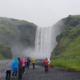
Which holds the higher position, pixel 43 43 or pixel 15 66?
pixel 43 43

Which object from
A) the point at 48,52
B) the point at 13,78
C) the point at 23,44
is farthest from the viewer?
the point at 23,44

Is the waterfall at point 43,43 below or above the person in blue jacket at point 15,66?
above

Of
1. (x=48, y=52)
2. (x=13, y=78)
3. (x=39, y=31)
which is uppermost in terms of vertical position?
(x=39, y=31)

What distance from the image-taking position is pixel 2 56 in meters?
149

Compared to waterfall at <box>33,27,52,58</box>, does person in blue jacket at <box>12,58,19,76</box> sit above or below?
below

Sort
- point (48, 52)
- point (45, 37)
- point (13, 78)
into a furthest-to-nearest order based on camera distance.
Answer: point (45, 37) < point (48, 52) < point (13, 78)

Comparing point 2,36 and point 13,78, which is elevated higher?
point 2,36

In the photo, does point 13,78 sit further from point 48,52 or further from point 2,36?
point 2,36

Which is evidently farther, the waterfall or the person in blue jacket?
the waterfall

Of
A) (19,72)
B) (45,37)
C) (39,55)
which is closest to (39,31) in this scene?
(45,37)

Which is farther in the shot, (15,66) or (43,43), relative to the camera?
(43,43)

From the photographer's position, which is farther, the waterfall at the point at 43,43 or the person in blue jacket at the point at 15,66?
the waterfall at the point at 43,43

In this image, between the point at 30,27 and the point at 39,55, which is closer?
the point at 39,55

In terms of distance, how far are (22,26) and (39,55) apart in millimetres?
32941
